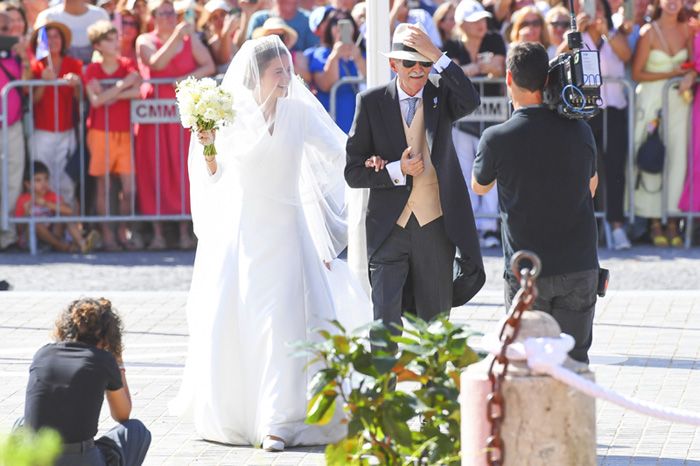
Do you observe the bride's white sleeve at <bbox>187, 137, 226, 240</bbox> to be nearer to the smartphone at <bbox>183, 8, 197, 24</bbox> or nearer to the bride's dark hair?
the bride's dark hair

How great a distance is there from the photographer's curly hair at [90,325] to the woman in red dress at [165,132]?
8241 mm

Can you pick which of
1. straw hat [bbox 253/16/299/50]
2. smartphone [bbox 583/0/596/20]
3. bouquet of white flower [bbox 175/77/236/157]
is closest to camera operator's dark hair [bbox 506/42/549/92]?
bouquet of white flower [bbox 175/77/236/157]

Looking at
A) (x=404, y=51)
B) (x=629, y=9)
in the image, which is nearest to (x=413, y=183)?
(x=404, y=51)

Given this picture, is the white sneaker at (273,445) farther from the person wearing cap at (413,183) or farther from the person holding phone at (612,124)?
the person holding phone at (612,124)

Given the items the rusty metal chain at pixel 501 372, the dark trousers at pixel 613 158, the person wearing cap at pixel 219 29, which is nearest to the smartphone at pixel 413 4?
the person wearing cap at pixel 219 29

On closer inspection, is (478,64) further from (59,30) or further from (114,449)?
(114,449)

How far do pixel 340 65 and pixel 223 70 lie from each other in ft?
3.80

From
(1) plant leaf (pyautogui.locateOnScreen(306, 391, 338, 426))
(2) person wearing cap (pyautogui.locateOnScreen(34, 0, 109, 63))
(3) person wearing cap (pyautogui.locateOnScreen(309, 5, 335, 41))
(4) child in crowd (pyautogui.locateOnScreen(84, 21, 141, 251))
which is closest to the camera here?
(1) plant leaf (pyautogui.locateOnScreen(306, 391, 338, 426))

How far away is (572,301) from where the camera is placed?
270 inches

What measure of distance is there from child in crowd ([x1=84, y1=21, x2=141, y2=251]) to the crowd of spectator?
0.01 m

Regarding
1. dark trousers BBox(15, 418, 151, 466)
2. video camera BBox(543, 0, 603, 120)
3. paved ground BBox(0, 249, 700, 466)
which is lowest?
paved ground BBox(0, 249, 700, 466)

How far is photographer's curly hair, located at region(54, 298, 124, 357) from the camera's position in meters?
6.22

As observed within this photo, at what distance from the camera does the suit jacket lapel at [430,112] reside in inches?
298

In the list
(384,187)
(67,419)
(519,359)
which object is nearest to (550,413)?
(519,359)
